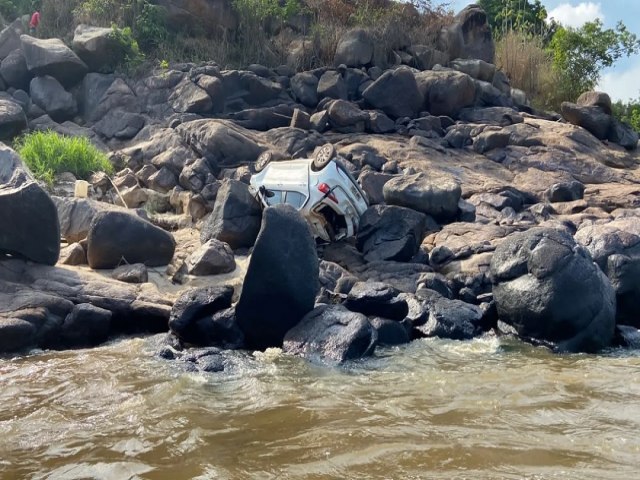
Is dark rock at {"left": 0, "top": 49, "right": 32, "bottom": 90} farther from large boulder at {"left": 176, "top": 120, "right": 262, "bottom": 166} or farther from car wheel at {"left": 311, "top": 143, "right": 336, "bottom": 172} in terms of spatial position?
car wheel at {"left": 311, "top": 143, "right": 336, "bottom": 172}

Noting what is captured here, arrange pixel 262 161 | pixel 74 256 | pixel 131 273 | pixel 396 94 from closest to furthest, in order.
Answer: pixel 131 273, pixel 74 256, pixel 262 161, pixel 396 94

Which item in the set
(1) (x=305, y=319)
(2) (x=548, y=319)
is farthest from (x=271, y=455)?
(2) (x=548, y=319)

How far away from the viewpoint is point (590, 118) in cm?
1562

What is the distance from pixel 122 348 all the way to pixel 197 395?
1.82 meters

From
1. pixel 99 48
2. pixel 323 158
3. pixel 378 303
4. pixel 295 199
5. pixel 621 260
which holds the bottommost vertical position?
pixel 378 303

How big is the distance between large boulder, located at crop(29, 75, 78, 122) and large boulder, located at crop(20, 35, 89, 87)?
0.68 feet

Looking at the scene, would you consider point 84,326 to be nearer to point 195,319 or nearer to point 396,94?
point 195,319

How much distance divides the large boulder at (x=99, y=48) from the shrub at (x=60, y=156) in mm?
3421

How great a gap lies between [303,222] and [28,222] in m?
3.02

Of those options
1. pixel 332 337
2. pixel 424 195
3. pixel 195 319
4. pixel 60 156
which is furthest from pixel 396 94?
pixel 332 337

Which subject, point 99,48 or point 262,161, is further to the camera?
point 99,48

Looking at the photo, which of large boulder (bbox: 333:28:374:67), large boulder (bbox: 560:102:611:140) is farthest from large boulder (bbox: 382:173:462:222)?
large boulder (bbox: 560:102:611:140)

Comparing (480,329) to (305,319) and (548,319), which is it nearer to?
(548,319)

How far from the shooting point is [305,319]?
714 cm
